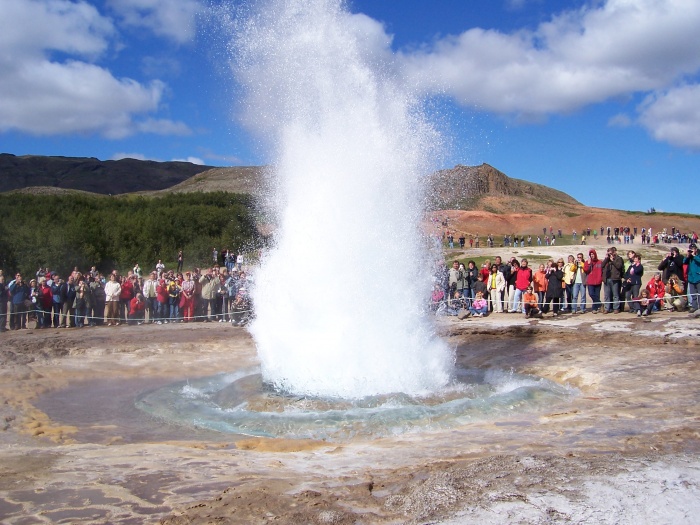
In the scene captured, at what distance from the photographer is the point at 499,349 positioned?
36.4ft

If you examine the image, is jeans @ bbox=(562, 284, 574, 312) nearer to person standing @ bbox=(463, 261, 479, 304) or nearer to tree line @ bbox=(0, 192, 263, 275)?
person standing @ bbox=(463, 261, 479, 304)

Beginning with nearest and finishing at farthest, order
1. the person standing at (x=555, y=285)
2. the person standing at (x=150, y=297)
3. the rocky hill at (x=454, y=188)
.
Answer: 1. the person standing at (x=555, y=285)
2. the person standing at (x=150, y=297)
3. the rocky hill at (x=454, y=188)

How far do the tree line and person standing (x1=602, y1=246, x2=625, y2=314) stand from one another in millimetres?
22811

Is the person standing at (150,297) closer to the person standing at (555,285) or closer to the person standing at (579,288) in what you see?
the person standing at (555,285)

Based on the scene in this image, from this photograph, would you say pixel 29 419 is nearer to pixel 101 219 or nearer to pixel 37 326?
pixel 37 326

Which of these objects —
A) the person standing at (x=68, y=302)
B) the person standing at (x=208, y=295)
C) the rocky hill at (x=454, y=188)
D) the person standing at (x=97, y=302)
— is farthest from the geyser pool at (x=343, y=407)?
the person standing at (x=97, y=302)

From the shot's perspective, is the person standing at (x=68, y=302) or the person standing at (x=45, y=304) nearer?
the person standing at (x=45, y=304)

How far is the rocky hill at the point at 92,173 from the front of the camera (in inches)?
4793

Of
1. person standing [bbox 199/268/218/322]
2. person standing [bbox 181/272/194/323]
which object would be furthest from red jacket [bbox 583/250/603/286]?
person standing [bbox 181/272/194/323]

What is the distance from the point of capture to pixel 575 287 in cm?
1341

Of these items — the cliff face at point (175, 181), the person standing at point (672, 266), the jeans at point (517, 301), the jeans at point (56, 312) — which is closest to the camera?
the person standing at point (672, 266)

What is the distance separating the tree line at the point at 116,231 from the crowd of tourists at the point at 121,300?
55.0ft

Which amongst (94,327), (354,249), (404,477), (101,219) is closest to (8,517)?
(404,477)

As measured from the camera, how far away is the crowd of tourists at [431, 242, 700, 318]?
39.9 ft
